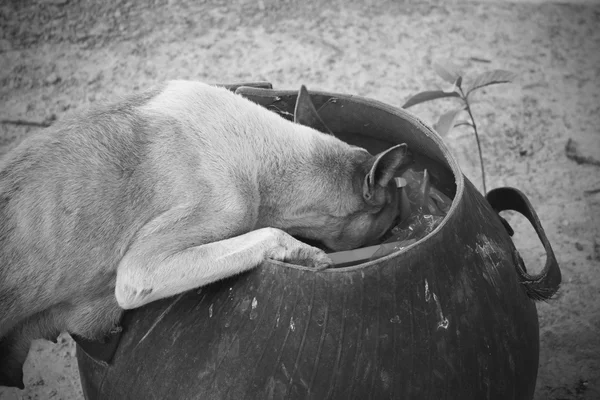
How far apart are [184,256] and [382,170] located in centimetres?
96

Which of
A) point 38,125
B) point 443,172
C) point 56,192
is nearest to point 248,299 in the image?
point 56,192

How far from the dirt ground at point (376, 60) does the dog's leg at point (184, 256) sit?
253cm

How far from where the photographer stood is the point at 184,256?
245 cm

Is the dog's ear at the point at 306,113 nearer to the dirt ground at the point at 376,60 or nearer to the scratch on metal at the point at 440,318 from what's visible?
the scratch on metal at the point at 440,318

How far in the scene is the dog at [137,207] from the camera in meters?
2.47

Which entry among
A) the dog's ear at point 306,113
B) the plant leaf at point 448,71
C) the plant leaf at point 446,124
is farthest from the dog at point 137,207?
the plant leaf at point 448,71

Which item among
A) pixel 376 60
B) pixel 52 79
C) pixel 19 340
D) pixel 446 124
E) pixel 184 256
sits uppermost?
pixel 184 256

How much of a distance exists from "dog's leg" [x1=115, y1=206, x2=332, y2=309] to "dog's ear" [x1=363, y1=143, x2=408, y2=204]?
0.53 meters

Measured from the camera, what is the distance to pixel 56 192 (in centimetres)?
254

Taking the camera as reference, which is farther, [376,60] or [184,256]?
[376,60]

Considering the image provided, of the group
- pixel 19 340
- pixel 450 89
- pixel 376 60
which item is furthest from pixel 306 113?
pixel 376 60

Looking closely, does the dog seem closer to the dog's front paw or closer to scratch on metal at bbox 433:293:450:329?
the dog's front paw

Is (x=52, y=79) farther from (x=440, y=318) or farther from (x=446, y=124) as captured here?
(x=440, y=318)

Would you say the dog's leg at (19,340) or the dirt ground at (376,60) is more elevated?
the dog's leg at (19,340)
